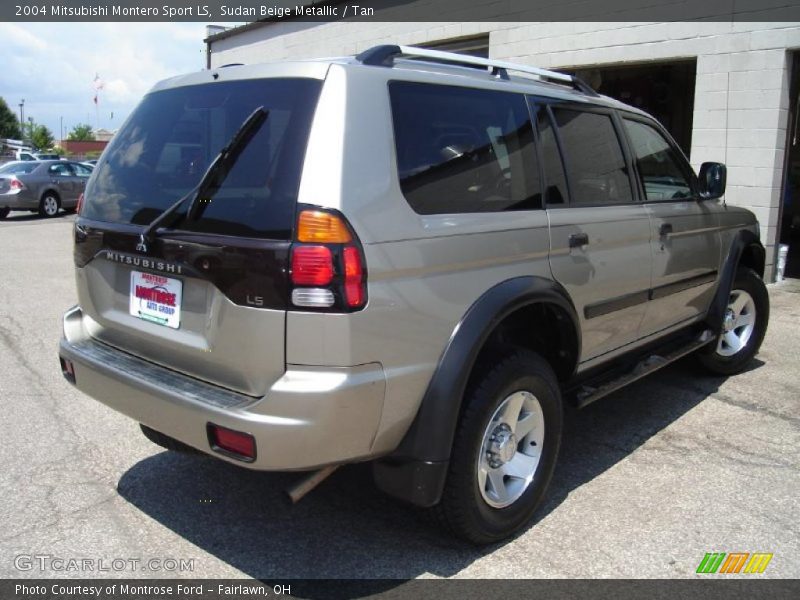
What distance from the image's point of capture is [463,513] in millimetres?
2848

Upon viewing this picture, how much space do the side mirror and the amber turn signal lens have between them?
3157 mm

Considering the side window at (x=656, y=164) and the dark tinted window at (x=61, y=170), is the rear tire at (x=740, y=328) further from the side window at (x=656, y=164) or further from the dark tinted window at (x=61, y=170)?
the dark tinted window at (x=61, y=170)

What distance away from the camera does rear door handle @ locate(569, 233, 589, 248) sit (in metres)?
3.36

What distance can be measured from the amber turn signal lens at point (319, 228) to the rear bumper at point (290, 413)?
1.41ft

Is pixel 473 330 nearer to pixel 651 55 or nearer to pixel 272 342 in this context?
pixel 272 342

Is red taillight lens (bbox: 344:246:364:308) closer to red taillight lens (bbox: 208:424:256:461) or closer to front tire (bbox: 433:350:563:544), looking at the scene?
red taillight lens (bbox: 208:424:256:461)

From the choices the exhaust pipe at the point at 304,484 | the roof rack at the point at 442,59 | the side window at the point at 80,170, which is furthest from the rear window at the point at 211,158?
the side window at the point at 80,170

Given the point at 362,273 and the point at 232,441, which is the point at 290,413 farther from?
the point at 362,273

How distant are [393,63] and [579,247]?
1.25 m

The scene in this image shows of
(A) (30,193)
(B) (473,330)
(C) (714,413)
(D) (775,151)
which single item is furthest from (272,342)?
(A) (30,193)

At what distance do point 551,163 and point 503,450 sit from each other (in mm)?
1355

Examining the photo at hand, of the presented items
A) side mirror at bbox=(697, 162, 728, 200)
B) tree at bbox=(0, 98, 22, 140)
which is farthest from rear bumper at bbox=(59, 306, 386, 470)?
tree at bbox=(0, 98, 22, 140)

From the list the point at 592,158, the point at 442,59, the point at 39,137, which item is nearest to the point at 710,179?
the point at 592,158

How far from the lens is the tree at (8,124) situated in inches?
3954
